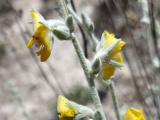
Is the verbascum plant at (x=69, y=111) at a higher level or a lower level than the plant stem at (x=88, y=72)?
lower

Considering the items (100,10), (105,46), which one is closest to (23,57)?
(100,10)

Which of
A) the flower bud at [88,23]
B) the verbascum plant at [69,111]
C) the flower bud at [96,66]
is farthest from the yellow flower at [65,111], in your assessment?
the flower bud at [88,23]

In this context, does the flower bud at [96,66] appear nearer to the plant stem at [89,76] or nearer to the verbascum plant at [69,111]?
the plant stem at [89,76]

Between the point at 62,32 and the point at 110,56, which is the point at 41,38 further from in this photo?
the point at 110,56

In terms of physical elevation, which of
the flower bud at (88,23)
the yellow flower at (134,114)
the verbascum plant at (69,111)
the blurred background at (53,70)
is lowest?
the blurred background at (53,70)

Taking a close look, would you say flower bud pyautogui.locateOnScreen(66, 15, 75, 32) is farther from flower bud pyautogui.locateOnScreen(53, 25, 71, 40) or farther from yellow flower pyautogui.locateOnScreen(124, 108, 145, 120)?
yellow flower pyautogui.locateOnScreen(124, 108, 145, 120)

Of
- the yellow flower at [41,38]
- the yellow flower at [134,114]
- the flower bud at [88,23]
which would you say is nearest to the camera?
the yellow flower at [41,38]

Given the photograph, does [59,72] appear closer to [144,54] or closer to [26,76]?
[26,76]

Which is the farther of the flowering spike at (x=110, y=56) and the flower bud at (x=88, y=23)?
the flower bud at (x=88, y=23)
